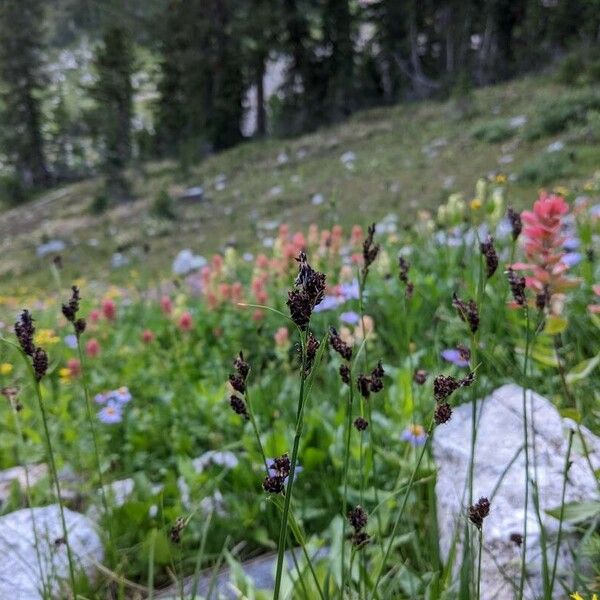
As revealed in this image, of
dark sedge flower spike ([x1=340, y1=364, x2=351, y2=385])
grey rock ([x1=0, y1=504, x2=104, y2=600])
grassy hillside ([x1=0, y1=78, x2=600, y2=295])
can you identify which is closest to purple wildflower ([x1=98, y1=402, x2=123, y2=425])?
grey rock ([x1=0, y1=504, x2=104, y2=600])

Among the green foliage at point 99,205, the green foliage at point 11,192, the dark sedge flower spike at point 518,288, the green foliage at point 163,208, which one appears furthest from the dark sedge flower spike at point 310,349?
the green foliage at point 11,192

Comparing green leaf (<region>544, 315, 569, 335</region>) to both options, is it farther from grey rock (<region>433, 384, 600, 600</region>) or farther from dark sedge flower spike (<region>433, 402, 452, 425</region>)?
dark sedge flower spike (<region>433, 402, 452, 425</region>)

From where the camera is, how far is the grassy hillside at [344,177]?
11.3m

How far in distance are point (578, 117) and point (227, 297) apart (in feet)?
38.0

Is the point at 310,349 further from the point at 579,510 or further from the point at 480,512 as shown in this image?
the point at 579,510

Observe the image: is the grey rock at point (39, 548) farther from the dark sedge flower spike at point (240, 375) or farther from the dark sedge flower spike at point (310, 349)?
the dark sedge flower spike at point (310, 349)

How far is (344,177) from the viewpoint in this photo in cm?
1559

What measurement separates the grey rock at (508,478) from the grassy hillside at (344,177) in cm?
560

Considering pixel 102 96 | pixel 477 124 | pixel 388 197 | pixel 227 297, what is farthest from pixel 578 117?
pixel 102 96

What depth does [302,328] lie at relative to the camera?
591 millimetres

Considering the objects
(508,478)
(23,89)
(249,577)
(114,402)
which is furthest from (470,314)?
(23,89)

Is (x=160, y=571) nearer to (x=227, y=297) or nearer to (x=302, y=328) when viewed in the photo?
(x=302, y=328)

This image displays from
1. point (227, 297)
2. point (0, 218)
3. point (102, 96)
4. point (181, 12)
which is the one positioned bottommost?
point (0, 218)

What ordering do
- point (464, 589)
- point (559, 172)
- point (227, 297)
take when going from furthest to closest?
point (559, 172) → point (227, 297) → point (464, 589)
